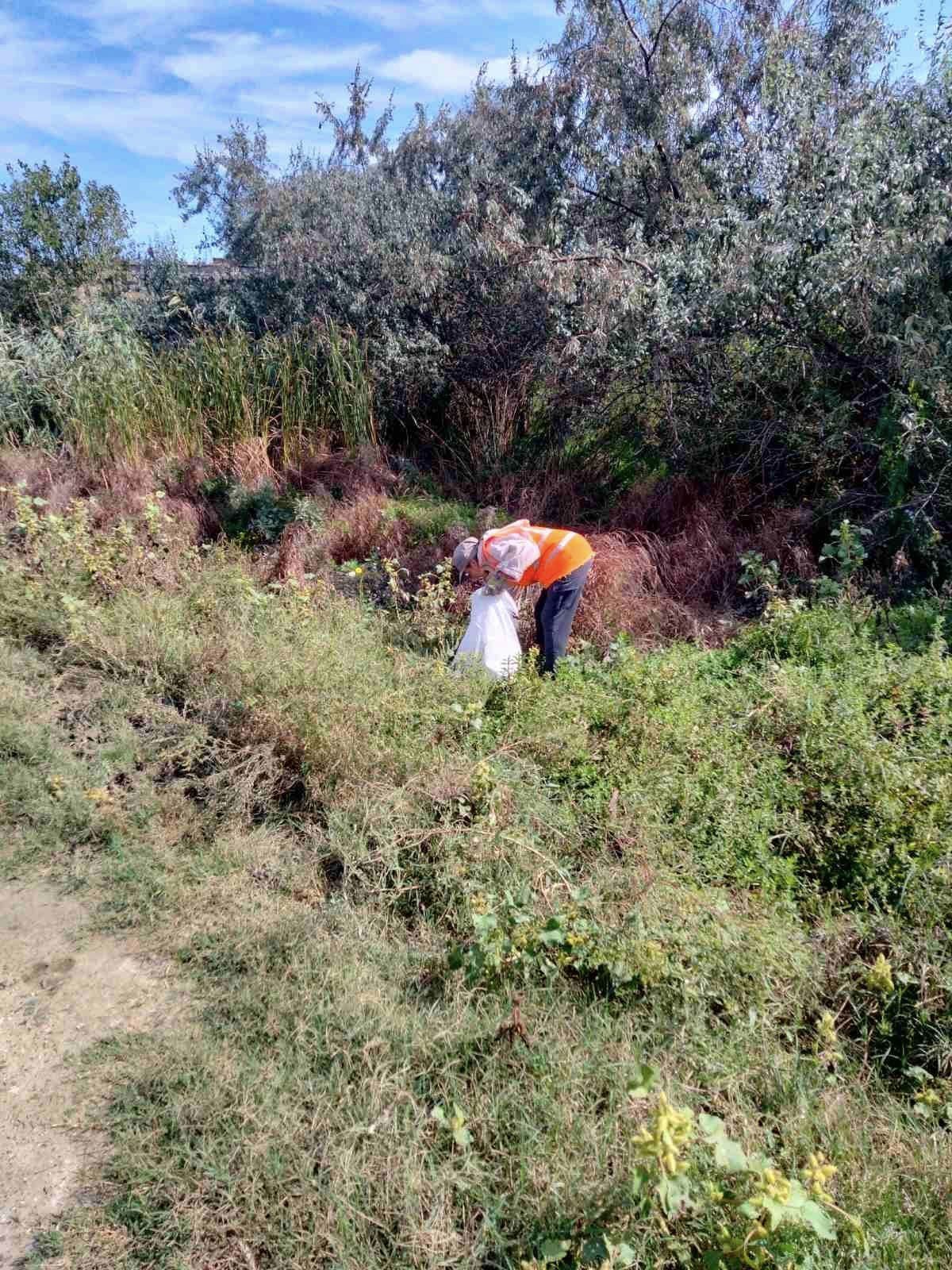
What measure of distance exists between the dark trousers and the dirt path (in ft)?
8.98

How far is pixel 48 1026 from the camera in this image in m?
2.90

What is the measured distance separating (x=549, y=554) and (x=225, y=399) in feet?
15.5

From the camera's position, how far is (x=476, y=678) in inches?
172

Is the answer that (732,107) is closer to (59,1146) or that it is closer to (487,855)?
(487,855)

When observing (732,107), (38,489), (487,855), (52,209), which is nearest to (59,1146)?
(487,855)

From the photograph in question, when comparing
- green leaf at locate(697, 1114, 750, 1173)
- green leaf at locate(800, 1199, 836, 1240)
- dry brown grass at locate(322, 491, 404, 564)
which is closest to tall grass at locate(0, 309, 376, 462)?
dry brown grass at locate(322, 491, 404, 564)

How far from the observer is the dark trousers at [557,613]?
492 centimetres

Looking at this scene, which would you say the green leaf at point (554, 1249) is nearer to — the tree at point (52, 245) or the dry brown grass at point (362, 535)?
the dry brown grass at point (362, 535)

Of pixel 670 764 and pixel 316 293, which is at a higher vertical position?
pixel 316 293

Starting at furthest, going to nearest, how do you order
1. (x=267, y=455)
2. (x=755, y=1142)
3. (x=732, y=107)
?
(x=267, y=455), (x=732, y=107), (x=755, y=1142)

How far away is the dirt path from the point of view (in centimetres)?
237

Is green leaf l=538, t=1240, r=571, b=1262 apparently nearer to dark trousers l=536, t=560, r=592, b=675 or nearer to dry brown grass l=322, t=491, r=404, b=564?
dark trousers l=536, t=560, r=592, b=675

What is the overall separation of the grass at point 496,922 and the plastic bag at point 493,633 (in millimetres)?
409

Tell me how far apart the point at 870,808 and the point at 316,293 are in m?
7.53
